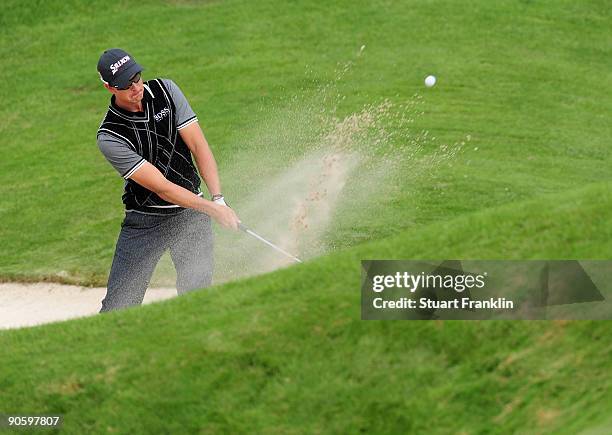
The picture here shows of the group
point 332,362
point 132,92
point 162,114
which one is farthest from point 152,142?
point 332,362

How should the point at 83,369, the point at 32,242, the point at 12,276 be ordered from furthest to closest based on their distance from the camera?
the point at 32,242, the point at 12,276, the point at 83,369

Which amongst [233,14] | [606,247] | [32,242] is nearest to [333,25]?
[233,14]

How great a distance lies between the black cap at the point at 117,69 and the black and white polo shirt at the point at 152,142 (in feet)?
0.84

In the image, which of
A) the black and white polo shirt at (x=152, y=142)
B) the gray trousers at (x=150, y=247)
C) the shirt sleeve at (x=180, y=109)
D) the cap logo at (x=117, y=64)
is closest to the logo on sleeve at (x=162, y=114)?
the black and white polo shirt at (x=152, y=142)

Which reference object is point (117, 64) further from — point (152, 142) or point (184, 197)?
point (184, 197)

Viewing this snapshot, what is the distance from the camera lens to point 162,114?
274 inches

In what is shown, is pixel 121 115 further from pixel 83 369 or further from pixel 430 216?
pixel 430 216

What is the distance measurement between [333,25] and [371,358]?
1171 centimetres

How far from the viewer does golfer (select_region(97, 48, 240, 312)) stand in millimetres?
6801

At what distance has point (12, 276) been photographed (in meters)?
10.0

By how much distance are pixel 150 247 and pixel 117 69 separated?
1514 mm

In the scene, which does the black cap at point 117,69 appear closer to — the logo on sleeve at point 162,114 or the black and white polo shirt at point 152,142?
the black and white polo shirt at point 152,142

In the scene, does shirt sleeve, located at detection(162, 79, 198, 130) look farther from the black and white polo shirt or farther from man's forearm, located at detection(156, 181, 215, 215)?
man's forearm, located at detection(156, 181, 215, 215)

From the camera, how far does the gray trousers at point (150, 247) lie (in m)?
7.26
